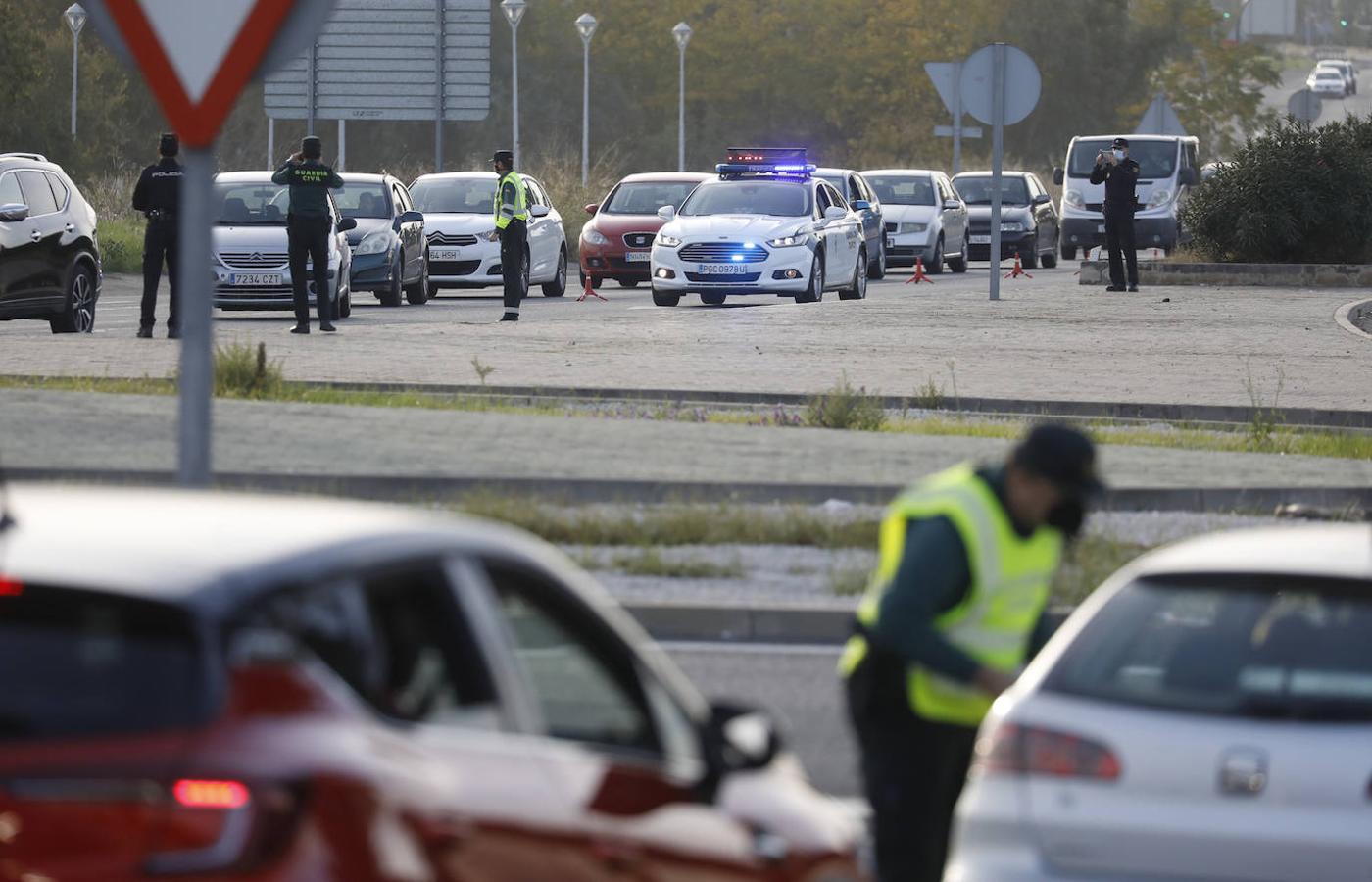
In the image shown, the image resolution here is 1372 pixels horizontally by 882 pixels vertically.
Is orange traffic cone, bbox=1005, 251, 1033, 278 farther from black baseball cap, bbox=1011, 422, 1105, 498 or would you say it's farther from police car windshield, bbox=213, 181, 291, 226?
black baseball cap, bbox=1011, 422, 1105, 498

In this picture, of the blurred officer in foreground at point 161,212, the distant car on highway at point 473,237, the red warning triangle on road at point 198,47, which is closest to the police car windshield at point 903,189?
the distant car on highway at point 473,237

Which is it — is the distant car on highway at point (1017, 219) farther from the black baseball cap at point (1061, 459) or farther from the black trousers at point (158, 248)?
the black baseball cap at point (1061, 459)

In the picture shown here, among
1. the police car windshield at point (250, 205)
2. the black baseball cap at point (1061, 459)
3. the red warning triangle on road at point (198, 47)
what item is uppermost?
the red warning triangle on road at point (198, 47)

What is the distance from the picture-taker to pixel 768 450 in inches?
596

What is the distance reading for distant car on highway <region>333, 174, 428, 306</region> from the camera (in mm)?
30938

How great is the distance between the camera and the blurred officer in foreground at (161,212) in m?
23.5

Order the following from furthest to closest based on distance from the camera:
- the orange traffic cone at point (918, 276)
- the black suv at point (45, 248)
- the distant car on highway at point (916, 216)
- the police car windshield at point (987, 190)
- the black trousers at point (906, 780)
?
the police car windshield at point (987, 190) < the distant car on highway at point (916, 216) < the orange traffic cone at point (918, 276) < the black suv at point (45, 248) < the black trousers at point (906, 780)

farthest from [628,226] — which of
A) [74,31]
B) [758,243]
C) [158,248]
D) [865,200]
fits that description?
[74,31]

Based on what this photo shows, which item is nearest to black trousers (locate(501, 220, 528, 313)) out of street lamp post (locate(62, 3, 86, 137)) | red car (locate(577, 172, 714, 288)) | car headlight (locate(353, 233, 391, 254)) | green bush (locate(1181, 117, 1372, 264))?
car headlight (locate(353, 233, 391, 254))

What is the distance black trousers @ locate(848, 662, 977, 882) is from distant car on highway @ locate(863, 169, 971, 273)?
3672cm

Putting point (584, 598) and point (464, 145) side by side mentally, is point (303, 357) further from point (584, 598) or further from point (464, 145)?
point (464, 145)

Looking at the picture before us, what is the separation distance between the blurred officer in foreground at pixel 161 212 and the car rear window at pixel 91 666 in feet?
65.9

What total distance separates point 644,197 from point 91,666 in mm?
34911

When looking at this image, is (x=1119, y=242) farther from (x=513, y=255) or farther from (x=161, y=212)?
(x=161, y=212)
